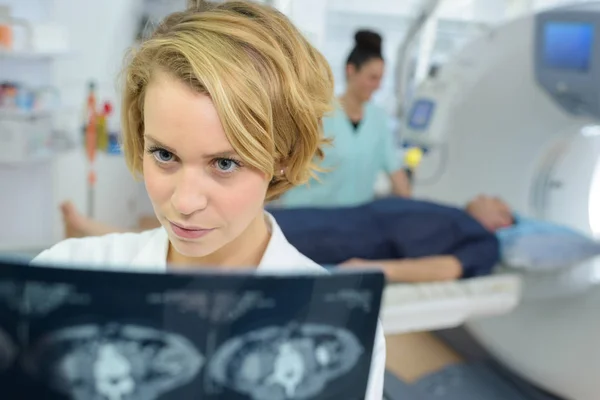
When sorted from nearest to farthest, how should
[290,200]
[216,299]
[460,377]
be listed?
[216,299] → [290,200] → [460,377]

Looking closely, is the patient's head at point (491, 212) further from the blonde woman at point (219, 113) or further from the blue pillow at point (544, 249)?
the blonde woman at point (219, 113)

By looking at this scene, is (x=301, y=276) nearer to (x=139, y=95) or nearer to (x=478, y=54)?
(x=139, y=95)

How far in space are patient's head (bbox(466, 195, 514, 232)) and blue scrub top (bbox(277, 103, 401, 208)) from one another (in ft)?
1.18

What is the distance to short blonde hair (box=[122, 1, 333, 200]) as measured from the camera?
0.55 meters

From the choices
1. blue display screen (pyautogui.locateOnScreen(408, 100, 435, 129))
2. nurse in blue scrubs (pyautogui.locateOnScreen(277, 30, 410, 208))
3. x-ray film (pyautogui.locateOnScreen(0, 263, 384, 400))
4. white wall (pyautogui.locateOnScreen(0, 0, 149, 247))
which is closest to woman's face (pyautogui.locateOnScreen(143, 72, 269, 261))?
x-ray film (pyautogui.locateOnScreen(0, 263, 384, 400))

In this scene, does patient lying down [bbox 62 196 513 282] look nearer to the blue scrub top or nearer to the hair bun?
the blue scrub top

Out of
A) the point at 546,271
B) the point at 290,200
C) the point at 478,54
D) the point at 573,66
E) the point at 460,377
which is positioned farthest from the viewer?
the point at 478,54

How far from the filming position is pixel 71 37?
143 inches

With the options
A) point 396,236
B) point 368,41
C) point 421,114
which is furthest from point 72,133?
point 368,41

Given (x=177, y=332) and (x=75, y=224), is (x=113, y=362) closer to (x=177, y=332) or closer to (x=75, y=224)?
(x=177, y=332)

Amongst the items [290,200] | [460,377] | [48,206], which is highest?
[290,200]

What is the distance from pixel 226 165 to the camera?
576mm

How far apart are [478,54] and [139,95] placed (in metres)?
2.30

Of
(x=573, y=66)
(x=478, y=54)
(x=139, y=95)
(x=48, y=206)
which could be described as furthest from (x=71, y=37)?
(x=139, y=95)
